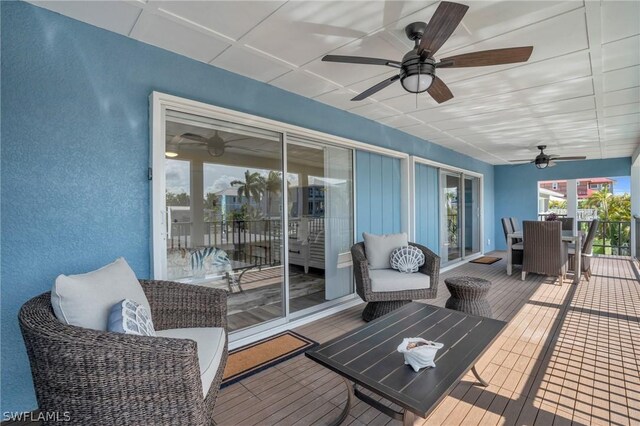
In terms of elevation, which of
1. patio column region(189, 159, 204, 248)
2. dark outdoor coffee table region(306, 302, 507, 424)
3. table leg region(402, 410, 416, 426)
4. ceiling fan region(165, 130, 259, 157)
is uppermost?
ceiling fan region(165, 130, 259, 157)

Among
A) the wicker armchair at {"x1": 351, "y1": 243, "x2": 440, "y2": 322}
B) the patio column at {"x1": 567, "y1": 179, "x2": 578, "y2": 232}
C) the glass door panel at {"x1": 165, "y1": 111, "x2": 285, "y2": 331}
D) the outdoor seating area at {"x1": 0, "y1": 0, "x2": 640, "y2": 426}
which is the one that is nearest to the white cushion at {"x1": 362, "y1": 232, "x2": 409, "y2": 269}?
the outdoor seating area at {"x1": 0, "y1": 0, "x2": 640, "y2": 426}

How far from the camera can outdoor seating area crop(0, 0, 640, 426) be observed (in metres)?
1.46

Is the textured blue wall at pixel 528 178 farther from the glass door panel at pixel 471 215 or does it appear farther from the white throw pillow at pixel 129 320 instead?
the white throw pillow at pixel 129 320

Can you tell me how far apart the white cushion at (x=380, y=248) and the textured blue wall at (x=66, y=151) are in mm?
2333

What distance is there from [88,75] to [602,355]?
4.58 meters

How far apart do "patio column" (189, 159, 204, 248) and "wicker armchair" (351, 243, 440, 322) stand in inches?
65.3

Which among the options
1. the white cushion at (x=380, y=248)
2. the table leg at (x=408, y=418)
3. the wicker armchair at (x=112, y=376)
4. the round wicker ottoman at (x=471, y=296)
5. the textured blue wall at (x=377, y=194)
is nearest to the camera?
the wicker armchair at (x=112, y=376)

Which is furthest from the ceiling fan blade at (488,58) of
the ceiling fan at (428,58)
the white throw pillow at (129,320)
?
the white throw pillow at (129,320)

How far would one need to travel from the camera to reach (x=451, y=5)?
1.51 metres

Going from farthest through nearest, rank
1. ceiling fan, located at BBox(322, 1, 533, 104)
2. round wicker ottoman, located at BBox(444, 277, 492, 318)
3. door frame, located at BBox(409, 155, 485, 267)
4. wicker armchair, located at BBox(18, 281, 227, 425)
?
door frame, located at BBox(409, 155, 485, 267)
round wicker ottoman, located at BBox(444, 277, 492, 318)
ceiling fan, located at BBox(322, 1, 533, 104)
wicker armchair, located at BBox(18, 281, 227, 425)

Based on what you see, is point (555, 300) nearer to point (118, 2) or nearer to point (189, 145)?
point (189, 145)

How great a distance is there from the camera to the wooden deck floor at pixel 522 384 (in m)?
1.86

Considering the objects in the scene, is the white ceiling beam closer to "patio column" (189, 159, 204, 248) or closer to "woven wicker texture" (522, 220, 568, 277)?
"woven wicker texture" (522, 220, 568, 277)

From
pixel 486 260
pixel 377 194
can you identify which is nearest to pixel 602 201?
pixel 486 260
